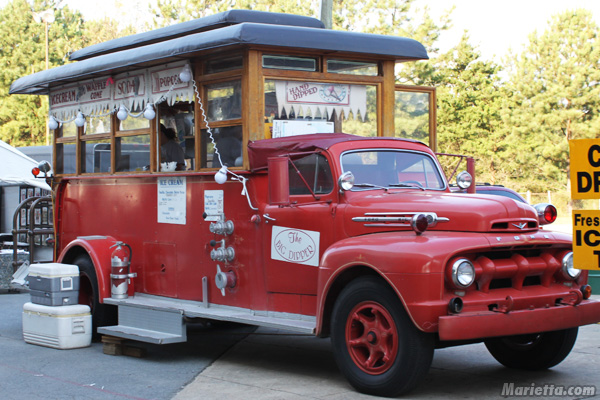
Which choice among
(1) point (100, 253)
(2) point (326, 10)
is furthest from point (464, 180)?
(2) point (326, 10)

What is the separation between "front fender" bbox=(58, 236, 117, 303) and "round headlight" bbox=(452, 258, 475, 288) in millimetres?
4517

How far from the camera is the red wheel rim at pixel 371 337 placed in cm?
625

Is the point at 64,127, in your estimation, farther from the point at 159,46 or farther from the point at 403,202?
the point at 403,202

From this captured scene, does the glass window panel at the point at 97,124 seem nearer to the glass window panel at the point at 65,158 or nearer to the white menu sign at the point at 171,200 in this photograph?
the glass window panel at the point at 65,158

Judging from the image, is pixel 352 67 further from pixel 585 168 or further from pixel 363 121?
pixel 585 168

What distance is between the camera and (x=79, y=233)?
10.2 metres

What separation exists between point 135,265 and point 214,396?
3064mm

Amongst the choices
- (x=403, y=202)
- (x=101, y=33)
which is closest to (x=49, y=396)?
(x=403, y=202)

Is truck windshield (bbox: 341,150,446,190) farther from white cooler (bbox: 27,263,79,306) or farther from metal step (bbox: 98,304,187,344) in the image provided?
white cooler (bbox: 27,263,79,306)

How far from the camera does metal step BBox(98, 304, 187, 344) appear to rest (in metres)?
8.00

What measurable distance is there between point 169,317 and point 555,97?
119 feet

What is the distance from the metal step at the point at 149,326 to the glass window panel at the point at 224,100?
6.41 feet

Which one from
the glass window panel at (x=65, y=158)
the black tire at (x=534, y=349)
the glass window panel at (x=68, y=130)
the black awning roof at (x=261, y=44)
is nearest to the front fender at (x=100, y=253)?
the glass window panel at (x=65, y=158)

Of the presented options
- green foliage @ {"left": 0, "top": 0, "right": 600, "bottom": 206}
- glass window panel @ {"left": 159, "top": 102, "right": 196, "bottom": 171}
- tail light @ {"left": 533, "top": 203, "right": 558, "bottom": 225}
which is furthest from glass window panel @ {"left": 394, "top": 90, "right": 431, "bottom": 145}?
green foliage @ {"left": 0, "top": 0, "right": 600, "bottom": 206}
